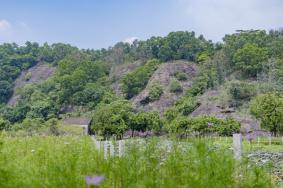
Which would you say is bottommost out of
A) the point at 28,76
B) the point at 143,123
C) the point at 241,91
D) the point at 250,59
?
the point at 143,123

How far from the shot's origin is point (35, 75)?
93000 mm

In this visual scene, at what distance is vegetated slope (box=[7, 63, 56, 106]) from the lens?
89750 mm

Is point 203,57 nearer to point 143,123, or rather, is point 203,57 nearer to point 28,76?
point 143,123

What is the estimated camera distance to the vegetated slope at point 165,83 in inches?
2502

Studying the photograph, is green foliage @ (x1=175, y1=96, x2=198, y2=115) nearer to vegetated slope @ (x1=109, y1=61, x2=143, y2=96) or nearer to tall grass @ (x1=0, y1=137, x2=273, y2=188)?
vegetated slope @ (x1=109, y1=61, x2=143, y2=96)

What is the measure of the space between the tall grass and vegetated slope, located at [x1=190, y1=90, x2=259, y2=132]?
4113cm

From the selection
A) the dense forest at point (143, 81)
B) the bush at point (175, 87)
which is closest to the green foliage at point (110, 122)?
the dense forest at point (143, 81)

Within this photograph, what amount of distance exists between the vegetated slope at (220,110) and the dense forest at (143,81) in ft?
2.90

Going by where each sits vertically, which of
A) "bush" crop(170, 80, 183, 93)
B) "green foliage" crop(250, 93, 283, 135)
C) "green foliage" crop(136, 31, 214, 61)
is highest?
"green foliage" crop(136, 31, 214, 61)

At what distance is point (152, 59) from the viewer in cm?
7944

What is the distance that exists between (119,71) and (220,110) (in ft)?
117

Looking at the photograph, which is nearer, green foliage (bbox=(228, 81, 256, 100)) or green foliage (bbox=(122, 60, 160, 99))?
green foliage (bbox=(228, 81, 256, 100))

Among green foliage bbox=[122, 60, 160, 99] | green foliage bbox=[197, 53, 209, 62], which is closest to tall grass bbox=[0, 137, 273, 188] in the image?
green foliage bbox=[122, 60, 160, 99]

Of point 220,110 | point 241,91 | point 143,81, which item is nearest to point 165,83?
point 143,81
